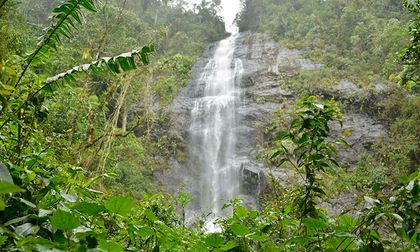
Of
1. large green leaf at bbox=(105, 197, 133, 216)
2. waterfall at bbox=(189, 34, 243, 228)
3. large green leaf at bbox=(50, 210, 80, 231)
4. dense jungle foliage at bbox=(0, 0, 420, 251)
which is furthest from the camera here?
waterfall at bbox=(189, 34, 243, 228)

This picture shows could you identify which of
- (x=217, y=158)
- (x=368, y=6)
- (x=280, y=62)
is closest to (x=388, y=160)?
(x=217, y=158)

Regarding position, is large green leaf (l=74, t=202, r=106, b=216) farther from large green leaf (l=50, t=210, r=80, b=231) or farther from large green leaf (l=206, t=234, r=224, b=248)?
large green leaf (l=206, t=234, r=224, b=248)

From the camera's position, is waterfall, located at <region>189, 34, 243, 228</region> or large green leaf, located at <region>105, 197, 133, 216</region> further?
→ waterfall, located at <region>189, 34, 243, 228</region>

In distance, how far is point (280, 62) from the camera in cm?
2011

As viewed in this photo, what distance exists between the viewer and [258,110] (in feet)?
56.9

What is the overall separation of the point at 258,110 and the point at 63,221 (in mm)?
16707

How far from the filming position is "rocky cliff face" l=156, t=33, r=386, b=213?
14.3m

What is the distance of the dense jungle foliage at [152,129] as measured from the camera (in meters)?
1.31

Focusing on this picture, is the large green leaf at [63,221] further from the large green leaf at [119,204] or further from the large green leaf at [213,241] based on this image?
the large green leaf at [213,241]

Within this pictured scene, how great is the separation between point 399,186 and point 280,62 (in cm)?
1937

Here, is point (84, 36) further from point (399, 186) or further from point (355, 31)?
point (399, 186)

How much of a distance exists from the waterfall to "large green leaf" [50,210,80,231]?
1118 centimetres

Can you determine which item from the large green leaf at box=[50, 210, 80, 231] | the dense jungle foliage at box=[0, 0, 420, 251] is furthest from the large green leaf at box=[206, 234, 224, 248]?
the large green leaf at box=[50, 210, 80, 231]

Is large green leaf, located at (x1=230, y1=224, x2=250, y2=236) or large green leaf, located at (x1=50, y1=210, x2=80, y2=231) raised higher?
large green leaf, located at (x1=50, y1=210, x2=80, y2=231)
